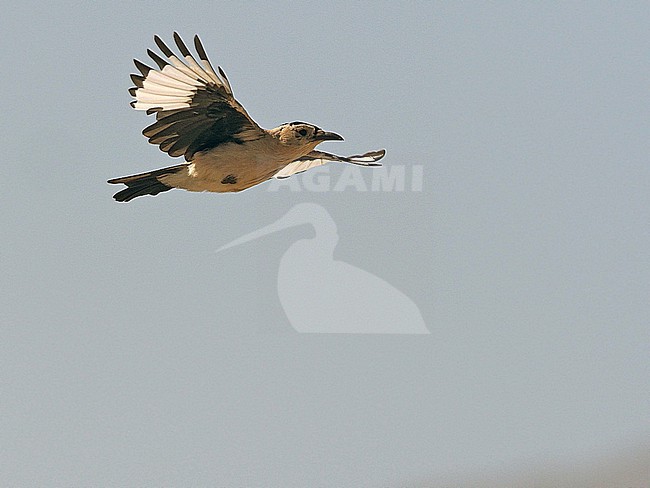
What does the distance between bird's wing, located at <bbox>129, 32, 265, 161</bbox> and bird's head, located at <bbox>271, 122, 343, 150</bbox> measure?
0.05 meters

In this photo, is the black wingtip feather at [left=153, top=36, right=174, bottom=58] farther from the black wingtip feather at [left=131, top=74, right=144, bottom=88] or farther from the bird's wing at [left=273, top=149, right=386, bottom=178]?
the bird's wing at [left=273, top=149, right=386, bottom=178]

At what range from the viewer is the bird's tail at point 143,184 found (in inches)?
87.7

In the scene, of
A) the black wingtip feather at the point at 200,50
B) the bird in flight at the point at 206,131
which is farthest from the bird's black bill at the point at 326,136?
the black wingtip feather at the point at 200,50

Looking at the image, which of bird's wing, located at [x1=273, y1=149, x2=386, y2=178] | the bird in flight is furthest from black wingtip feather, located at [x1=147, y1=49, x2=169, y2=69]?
bird's wing, located at [x1=273, y1=149, x2=386, y2=178]

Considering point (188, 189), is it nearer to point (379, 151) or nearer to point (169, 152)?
point (169, 152)

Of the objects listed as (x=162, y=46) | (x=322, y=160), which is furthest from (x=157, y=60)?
(x=322, y=160)

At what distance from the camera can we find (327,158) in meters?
2.39

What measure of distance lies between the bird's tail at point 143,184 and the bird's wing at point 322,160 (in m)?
0.22

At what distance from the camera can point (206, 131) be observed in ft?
7.24

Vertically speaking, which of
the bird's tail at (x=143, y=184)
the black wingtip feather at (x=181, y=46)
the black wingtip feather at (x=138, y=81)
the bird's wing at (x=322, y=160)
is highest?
the bird's wing at (x=322, y=160)

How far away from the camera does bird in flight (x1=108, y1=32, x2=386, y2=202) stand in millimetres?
2164

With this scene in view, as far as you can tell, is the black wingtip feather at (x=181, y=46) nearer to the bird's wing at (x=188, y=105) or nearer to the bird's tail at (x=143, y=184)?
the bird's wing at (x=188, y=105)

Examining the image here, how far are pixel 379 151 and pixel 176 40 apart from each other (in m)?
0.49

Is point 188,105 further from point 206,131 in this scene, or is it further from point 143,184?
point 143,184
